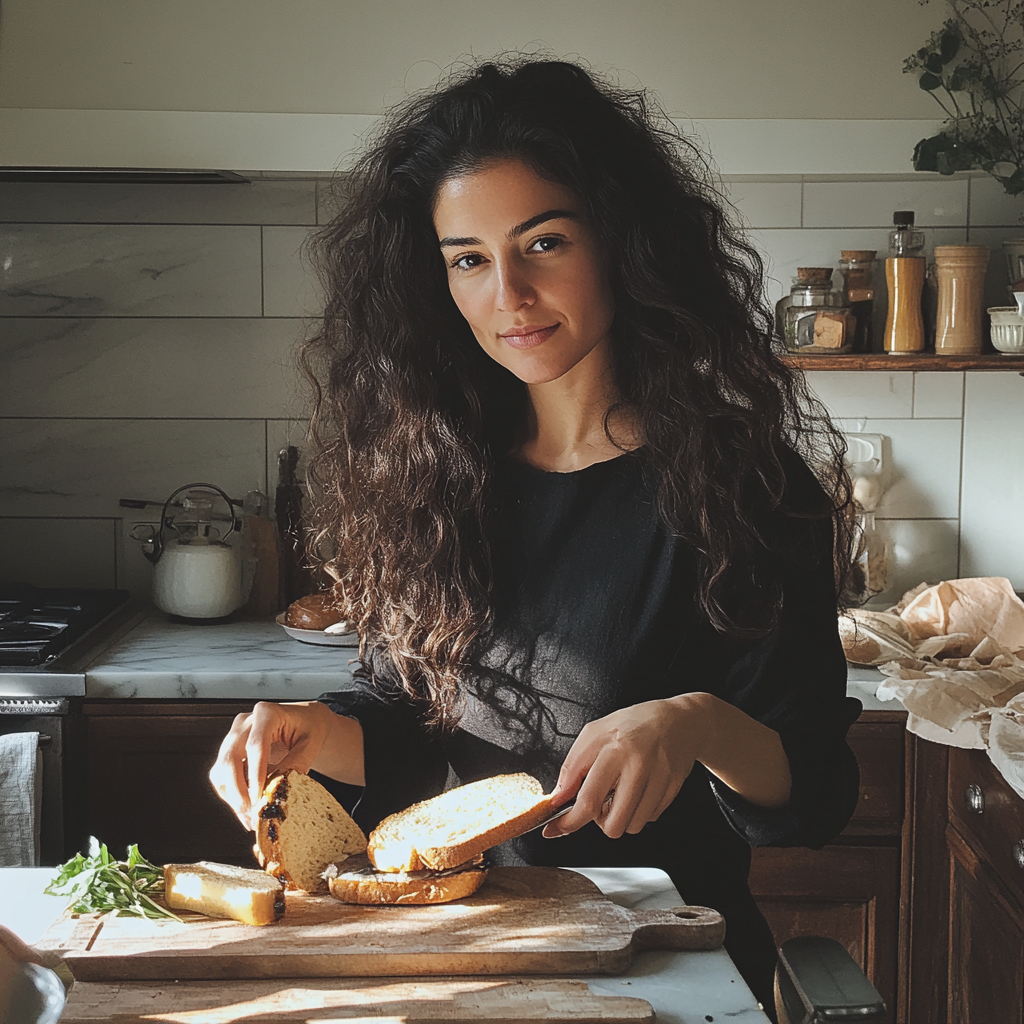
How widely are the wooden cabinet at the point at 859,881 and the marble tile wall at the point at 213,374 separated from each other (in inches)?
24.1

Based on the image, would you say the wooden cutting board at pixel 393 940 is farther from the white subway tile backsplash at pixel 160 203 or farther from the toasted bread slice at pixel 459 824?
the white subway tile backsplash at pixel 160 203

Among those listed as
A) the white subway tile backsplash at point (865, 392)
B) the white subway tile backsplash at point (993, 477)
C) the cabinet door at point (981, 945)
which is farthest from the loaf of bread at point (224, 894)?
the white subway tile backsplash at point (993, 477)

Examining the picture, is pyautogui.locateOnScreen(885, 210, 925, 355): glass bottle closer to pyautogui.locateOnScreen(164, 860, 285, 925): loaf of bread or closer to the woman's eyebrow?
the woman's eyebrow

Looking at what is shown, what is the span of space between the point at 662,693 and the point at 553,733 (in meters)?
0.12

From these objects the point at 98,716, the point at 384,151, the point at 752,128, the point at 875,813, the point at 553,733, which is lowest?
the point at 875,813

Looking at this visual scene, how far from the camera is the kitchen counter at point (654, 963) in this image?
90cm

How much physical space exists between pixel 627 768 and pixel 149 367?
1865 mm

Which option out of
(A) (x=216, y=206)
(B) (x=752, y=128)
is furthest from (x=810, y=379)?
(A) (x=216, y=206)

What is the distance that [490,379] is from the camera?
4.81 ft

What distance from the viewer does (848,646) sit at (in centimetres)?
212

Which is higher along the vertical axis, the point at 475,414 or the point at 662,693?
the point at 475,414

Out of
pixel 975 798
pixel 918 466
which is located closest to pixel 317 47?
pixel 918 466

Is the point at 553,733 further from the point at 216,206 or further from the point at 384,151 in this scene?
the point at 216,206

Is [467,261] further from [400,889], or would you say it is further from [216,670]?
[216,670]
